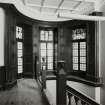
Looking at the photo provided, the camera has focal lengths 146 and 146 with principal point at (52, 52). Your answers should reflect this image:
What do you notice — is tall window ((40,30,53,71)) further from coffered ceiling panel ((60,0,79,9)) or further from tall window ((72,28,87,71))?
coffered ceiling panel ((60,0,79,9))

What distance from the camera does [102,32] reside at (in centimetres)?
640

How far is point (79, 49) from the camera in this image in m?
7.98

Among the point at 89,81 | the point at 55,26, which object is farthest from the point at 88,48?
the point at 55,26

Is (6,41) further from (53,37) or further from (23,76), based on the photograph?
(53,37)

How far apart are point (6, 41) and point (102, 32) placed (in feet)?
13.3

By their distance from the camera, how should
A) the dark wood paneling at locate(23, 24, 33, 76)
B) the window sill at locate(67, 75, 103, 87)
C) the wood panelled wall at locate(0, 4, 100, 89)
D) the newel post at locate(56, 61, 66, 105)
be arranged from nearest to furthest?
the newel post at locate(56, 61, 66, 105) < the wood panelled wall at locate(0, 4, 100, 89) < the window sill at locate(67, 75, 103, 87) < the dark wood paneling at locate(23, 24, 33, 76)

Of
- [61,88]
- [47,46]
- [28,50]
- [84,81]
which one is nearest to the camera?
[61,88]

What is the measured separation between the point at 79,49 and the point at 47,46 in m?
1.93

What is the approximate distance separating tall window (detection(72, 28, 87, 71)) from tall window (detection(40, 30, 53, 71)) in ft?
4.52

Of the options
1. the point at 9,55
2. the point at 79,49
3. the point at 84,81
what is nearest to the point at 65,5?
the point at 79,49

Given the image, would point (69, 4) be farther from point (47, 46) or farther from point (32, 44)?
point (47, 46)

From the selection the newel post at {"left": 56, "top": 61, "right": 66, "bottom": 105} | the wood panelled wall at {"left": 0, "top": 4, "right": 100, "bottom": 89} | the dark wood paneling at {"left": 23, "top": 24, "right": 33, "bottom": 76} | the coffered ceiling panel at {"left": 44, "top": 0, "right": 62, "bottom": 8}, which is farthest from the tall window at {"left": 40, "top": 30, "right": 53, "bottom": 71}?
the newel post at {"left": 56, "top": 61, "right": 66, "bottom": 105}

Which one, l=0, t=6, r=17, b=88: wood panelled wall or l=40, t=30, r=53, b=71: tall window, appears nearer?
l=0, t=6, r=17, b=88: wood panelled wall

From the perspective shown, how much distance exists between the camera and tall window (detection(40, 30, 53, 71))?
8609 mm
